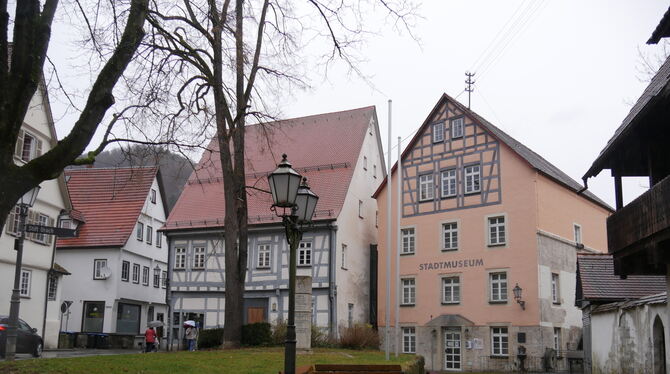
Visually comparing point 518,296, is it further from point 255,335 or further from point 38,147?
point 38,147

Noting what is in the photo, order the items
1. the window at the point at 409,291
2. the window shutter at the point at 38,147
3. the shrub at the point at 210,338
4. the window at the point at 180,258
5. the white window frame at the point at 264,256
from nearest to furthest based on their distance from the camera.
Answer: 1. the shrub at the point at 210,338
2. the window shutter at the point at 38,147
3. the window at the point at 409,291
4. the white window frame at the point at 264,256
5. the window at the point at 180,258

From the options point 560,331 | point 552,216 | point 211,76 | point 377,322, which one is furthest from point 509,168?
point 211,76

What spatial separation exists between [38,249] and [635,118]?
26.4m

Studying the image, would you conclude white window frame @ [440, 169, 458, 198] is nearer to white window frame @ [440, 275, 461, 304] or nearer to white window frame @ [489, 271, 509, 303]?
white window frame @ [440, 275, 461, 304]

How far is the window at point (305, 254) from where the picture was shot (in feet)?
120

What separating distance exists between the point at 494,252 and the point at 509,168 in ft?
13.4

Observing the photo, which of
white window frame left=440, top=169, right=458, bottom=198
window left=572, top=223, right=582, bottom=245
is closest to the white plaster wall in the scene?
white window frame left=440, top=169, right=458, bottom=198

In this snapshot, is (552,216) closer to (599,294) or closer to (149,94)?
(599,294)

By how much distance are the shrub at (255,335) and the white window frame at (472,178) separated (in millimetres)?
15285

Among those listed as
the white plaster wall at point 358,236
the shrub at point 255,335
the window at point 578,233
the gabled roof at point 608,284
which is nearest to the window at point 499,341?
the window at point 578,233

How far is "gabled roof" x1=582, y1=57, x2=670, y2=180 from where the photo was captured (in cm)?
1286

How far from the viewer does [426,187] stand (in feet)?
123

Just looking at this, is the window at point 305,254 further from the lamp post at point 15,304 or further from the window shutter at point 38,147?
the lamp post at point 15,304

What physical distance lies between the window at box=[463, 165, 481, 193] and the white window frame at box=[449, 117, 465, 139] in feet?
5.85
